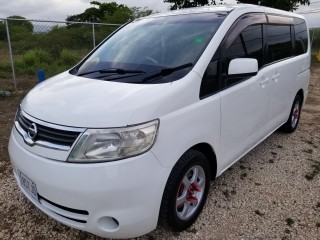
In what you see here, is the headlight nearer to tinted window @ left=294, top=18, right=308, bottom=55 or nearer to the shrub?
tinted window @ left=294, top=18, right=308, bottom=55

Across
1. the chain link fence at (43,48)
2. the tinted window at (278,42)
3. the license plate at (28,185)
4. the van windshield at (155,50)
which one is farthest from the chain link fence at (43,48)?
the license plate at (28,185)

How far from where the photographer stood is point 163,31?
302 cm

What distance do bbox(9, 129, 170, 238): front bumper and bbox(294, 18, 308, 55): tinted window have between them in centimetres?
338

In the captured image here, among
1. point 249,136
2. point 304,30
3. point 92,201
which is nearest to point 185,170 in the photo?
point 92,201

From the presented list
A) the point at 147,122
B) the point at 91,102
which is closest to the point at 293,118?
the point at 147,122

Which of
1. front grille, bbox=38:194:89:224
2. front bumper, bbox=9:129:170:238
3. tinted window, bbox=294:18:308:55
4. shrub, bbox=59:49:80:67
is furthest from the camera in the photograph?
shrub, bbox=59:49:80:67

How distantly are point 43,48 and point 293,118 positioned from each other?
34.7ft

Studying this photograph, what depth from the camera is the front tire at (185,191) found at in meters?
2.24

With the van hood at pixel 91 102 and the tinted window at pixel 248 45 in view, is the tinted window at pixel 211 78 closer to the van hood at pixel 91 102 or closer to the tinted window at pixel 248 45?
the tinted window at pixel 248 45

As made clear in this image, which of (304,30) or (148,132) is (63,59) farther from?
→ (148,132)

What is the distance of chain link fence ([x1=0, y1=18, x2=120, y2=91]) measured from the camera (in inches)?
338

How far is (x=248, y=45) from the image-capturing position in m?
→ 3.11

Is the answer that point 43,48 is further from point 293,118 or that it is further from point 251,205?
point 251,205

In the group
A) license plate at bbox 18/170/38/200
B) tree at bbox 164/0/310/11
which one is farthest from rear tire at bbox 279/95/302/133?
tree at bbox 164/0/310/11
